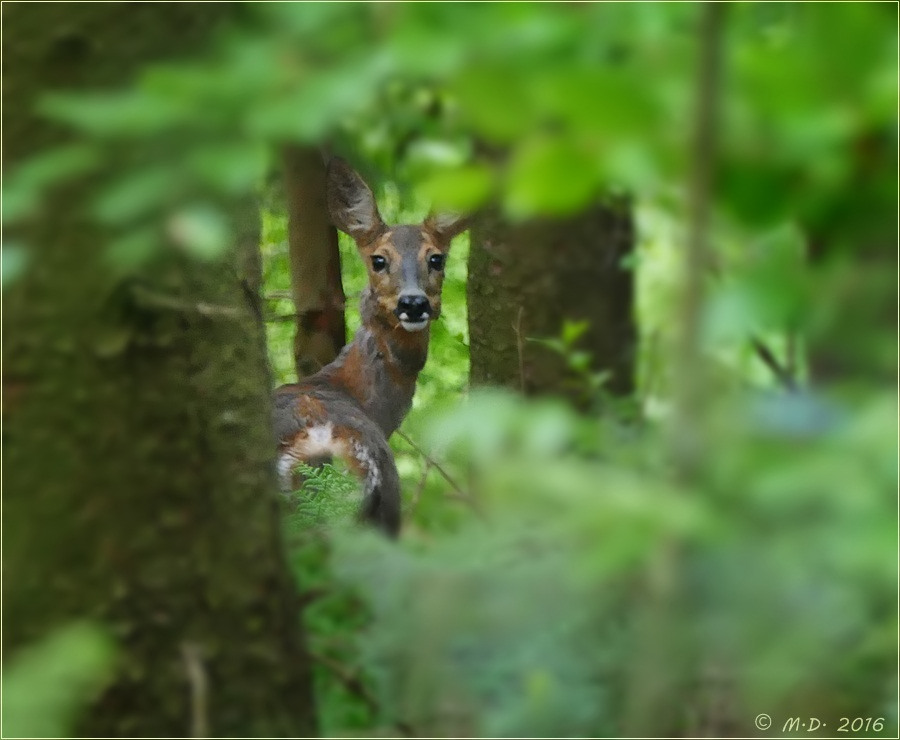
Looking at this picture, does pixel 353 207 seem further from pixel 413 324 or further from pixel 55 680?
pixel 55 680

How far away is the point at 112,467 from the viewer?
5.66 ft

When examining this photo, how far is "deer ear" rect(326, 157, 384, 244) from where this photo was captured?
5.16 metres

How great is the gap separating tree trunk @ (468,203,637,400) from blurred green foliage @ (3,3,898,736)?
0.47m

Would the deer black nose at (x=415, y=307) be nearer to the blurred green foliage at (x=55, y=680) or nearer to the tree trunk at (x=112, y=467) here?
the tree trunk at (x=112, y=467)

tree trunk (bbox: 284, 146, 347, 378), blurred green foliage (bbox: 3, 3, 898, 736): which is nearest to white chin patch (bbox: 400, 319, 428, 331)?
tree trunk (bbox: 284, 146, 347, 378)

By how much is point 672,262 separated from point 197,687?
1.07m

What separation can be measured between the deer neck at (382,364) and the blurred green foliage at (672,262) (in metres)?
3.70

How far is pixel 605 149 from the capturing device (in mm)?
1125

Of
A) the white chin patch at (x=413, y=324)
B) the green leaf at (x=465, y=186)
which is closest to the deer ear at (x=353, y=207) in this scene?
the white chin patch at (x=413, y=324)

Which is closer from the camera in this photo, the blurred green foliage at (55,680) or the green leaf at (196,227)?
the green leaf at (196,227)

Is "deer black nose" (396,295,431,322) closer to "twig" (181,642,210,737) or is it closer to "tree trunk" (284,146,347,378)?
"tree trunk" (284,146,347,378)

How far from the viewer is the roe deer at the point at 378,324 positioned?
4.74 metres

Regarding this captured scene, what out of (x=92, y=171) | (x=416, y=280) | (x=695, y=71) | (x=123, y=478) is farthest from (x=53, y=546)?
(x=416, y=280)

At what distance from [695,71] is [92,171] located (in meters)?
0.82
